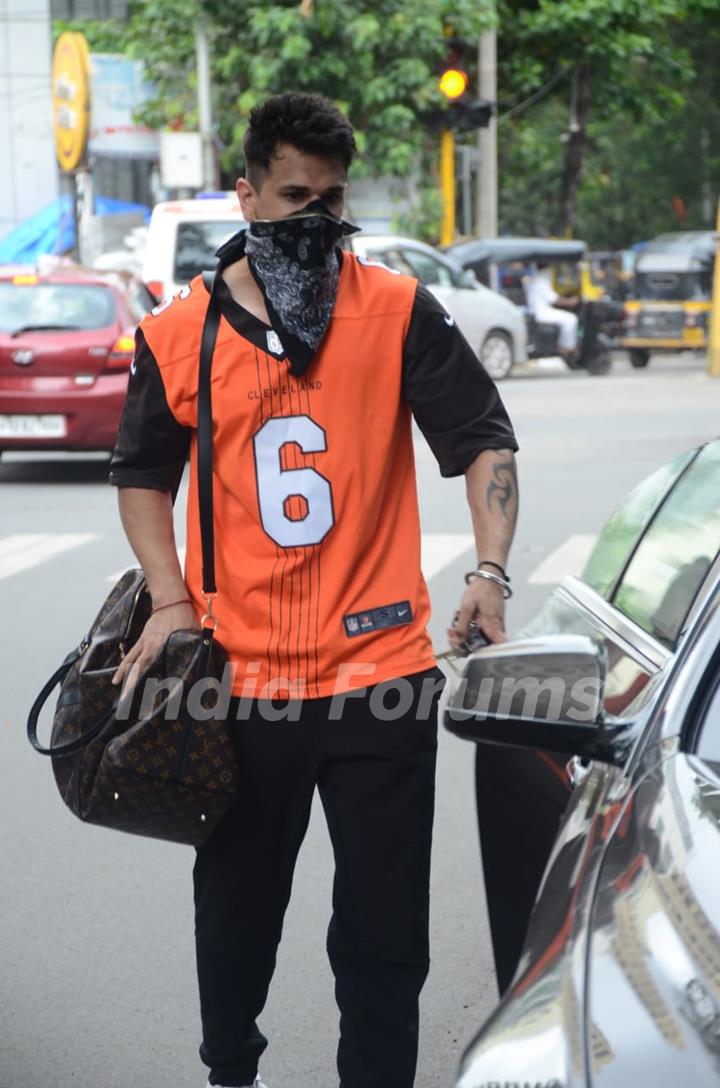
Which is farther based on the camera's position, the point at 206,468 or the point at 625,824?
the point at 206,468

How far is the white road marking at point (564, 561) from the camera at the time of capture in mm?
9047

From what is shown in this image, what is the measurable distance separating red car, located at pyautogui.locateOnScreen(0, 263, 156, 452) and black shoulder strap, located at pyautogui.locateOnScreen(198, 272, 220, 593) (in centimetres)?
986

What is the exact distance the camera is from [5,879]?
4820 mm

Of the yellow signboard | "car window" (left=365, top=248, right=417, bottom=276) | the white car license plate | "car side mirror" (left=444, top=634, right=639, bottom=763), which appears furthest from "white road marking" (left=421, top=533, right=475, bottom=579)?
the yellow signboard

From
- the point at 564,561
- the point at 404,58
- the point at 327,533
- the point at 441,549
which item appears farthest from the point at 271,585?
the point at 404,58

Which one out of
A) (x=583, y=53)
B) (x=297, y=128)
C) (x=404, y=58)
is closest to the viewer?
(x=297, y=128)

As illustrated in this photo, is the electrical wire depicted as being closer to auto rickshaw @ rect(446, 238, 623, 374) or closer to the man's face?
auto rickshaw @ rect(446, 238, 623, 374)

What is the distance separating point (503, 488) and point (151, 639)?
0.62m

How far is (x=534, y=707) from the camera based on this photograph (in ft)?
7.77

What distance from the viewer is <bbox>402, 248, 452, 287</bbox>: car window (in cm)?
2130

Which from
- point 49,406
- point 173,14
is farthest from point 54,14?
point 49,406

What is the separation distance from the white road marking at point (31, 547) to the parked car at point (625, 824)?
264 inches

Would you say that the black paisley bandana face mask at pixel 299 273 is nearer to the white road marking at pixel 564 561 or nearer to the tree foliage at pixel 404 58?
the white road marking at pixel 564 561

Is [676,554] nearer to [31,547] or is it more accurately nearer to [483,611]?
[483,611]
